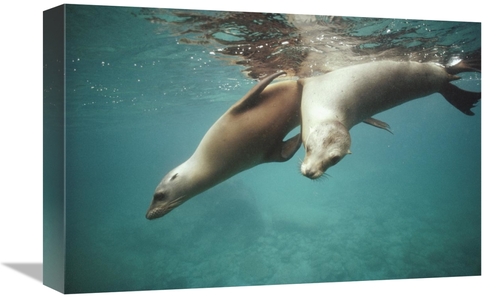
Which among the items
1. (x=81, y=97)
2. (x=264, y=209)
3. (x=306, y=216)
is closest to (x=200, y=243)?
(x=264, y=209)

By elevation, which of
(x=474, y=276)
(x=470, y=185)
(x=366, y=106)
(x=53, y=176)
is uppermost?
(x=366, y=106)

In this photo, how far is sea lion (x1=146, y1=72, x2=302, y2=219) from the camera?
258 inches

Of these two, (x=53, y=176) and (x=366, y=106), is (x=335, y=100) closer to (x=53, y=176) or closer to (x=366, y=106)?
(x=366, y=106)

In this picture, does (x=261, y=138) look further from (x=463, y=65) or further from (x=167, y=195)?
(x=463, y=65)

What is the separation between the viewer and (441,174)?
26.2ft

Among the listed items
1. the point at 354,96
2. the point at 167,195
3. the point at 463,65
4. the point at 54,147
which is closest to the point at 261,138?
the point at 354,96

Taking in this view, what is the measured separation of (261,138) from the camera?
6605 millimetres

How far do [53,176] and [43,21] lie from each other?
78.7 inches

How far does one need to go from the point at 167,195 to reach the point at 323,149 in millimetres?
2396

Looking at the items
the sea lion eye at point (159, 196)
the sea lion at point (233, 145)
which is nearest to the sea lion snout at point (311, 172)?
the sea lion at point (233, 145)

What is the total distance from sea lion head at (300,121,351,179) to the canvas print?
36 millimetres

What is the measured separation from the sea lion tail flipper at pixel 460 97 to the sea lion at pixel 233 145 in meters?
2.31

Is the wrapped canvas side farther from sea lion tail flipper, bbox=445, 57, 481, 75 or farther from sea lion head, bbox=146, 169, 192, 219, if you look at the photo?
sea lion tail flipper, bbox=445, 57, 481, 75

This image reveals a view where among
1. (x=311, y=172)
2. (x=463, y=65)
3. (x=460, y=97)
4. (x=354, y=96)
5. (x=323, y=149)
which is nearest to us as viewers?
(x=311, y=172)
